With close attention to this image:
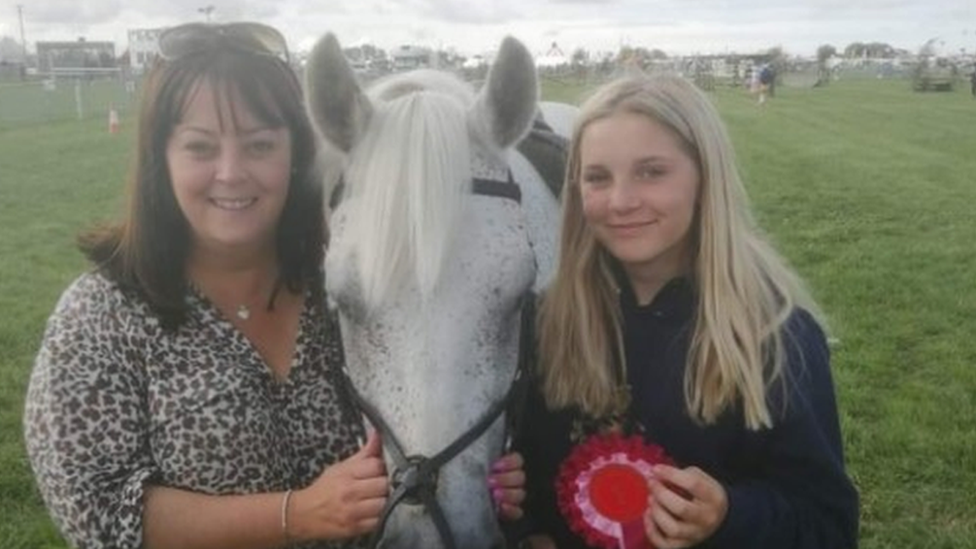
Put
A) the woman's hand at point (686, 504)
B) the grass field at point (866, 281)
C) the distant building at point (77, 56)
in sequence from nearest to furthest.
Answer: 1. the woman's hand at point (686, 504)
2. the grass field at point (866, 281)
3. the distant building at point (77, 56)

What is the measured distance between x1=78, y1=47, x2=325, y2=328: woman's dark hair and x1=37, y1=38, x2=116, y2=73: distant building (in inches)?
1857

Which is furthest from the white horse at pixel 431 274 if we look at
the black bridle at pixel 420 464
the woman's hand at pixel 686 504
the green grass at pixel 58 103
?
the green grass at pixel 58 103

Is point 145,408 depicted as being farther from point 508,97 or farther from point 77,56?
point 77,56

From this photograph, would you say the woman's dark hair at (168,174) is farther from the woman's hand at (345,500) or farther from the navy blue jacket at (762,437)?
the navy blue jacket at (762,437)

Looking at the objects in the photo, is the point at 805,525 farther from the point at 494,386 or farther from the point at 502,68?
the point at 502,68

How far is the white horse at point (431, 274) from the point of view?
2.16 m

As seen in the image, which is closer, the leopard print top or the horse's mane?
the horse's mane

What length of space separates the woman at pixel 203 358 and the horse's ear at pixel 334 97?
4.6 inches

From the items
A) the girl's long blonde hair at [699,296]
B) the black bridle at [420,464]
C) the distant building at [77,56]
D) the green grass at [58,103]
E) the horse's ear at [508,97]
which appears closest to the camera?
the black bridle at [420,464]

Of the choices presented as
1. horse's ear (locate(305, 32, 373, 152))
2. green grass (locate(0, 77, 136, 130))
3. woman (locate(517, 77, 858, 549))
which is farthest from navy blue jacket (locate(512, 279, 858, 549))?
green grass (locate(0, 77, 136, 130))

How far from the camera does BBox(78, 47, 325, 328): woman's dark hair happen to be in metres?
2.46

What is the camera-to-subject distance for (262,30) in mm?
2629

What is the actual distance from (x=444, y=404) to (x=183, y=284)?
0.75 m

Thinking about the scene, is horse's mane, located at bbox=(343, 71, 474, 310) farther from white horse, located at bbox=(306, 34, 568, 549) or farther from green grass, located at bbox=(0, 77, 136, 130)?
green grass, located at bbox=(0, 77, 136, 130)
